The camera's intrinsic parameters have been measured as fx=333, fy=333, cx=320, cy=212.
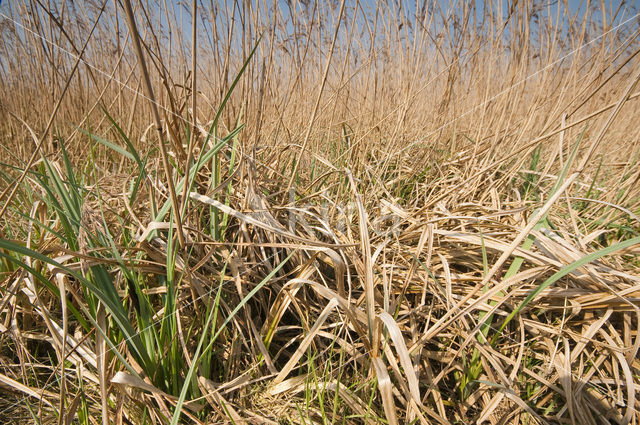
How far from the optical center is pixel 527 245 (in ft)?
2.44

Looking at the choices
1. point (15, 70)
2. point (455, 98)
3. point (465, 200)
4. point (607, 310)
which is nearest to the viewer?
point (607, 310)

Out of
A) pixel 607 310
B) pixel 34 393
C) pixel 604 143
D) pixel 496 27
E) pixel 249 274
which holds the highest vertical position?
pixel 496 27

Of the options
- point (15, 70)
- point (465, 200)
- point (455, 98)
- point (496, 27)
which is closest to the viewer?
point (465, 200)

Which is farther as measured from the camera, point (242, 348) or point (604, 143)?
point (604, 143)

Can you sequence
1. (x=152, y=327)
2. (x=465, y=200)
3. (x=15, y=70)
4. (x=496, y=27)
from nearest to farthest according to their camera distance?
(x=152, y=327) < (x=465, y=200) < (x=496, y=27) < (x=15, y=70)

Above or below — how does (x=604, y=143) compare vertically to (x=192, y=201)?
above

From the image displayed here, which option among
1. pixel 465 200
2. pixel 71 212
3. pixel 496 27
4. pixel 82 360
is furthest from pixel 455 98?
pixel 82 360

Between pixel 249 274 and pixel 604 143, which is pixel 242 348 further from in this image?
pixel 604 143

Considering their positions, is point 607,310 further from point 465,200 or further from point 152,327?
point 152,327

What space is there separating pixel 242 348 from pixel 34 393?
37cm

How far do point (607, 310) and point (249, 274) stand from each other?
2.61ft

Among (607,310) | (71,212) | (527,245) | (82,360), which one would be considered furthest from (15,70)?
(607,310)

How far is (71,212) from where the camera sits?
0.67 meters

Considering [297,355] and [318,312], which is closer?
[297,355]
